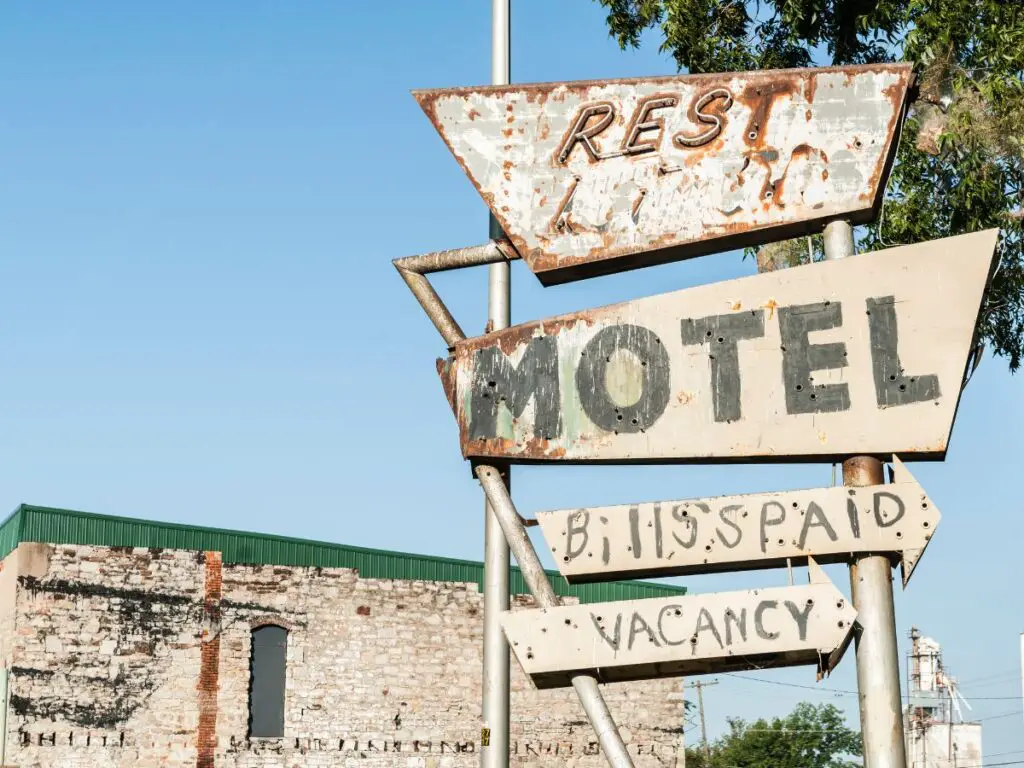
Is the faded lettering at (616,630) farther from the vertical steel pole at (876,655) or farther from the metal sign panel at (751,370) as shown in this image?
the vertical steel pole at (876,655)

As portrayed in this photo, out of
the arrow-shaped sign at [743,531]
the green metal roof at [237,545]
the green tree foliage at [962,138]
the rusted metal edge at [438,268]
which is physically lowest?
the arrow-shaped sign at [743,531]

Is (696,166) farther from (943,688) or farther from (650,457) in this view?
(943,688)

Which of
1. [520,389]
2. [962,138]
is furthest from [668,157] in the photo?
[962,138]

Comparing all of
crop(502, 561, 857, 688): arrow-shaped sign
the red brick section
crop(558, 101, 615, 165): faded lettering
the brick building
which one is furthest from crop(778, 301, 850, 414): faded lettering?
the red brick section

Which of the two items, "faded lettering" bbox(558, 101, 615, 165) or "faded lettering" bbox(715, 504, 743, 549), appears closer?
"faded lettering" bbox(715, 504, 743, 549)

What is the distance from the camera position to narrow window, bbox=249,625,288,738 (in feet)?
70.4

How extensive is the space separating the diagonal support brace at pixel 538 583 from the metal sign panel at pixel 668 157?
3.29 feet

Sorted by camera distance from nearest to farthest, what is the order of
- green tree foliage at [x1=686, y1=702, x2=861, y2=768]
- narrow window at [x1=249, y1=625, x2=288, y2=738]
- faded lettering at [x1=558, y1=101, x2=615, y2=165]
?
faded lettering at [x1=558, y1=101, x2=615, y2=165] → narrow window at [x1=249, y1=625, x2=288, y2=738] → green tree foliage at [x1=686, y1=702, x2=861, y2=768]

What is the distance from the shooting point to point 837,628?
5676 millimetres

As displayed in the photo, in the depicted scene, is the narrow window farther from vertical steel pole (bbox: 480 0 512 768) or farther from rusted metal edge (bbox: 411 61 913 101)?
rusted metal edge (bbox: 411 61 913 101)

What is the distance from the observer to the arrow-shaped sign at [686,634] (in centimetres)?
571

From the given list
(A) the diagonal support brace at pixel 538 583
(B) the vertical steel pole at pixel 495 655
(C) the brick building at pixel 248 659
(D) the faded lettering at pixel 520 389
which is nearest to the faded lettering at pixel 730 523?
(A) the diagonal support brace at pixel 538 583

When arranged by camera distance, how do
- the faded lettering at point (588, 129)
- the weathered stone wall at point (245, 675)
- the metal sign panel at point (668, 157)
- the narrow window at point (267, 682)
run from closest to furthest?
the metal sign panel at point (668, 157) → the faded lettering at point (588, 129) → the weathered stone wall at point (245, 675) → the narrow window at point (267, 682)

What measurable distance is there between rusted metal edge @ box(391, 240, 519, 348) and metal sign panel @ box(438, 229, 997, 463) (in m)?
0.28
